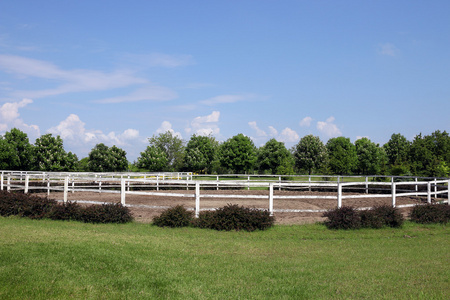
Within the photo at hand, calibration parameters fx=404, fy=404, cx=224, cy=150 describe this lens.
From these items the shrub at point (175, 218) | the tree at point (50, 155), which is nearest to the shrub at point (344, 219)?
the shrub at point (175, 218)

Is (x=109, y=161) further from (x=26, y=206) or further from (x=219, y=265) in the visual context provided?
(x=219, y=265)

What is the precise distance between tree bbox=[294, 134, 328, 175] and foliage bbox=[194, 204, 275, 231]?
77.2m

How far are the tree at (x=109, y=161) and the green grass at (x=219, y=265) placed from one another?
2671 inches

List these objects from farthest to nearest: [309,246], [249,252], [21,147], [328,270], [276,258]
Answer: [21,147] → [309,246] → [249,252] → [276,258] → [328,270]

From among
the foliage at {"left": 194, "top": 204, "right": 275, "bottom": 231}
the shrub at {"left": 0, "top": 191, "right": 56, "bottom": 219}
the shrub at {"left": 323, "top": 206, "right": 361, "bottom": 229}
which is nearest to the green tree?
the shrub at {"left": 0, "top": 191, "right": 56, "bottom": 219}

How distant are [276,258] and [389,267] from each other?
219cm

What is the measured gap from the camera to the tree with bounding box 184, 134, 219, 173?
86312mm

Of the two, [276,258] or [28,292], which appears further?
[276,258]

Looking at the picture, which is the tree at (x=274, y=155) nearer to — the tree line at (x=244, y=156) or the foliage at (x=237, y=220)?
the tree line at (x=244, y=156)

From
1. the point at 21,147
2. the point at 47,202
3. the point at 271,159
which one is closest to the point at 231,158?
the point at 271,159

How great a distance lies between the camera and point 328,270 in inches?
292

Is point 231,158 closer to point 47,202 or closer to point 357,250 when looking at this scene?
point 47,202

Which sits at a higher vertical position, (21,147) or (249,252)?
(21,147)

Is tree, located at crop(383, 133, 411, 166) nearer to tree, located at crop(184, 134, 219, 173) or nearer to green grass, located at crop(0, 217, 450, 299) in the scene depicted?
tree, located at crop(184, 134, 219, 173)
